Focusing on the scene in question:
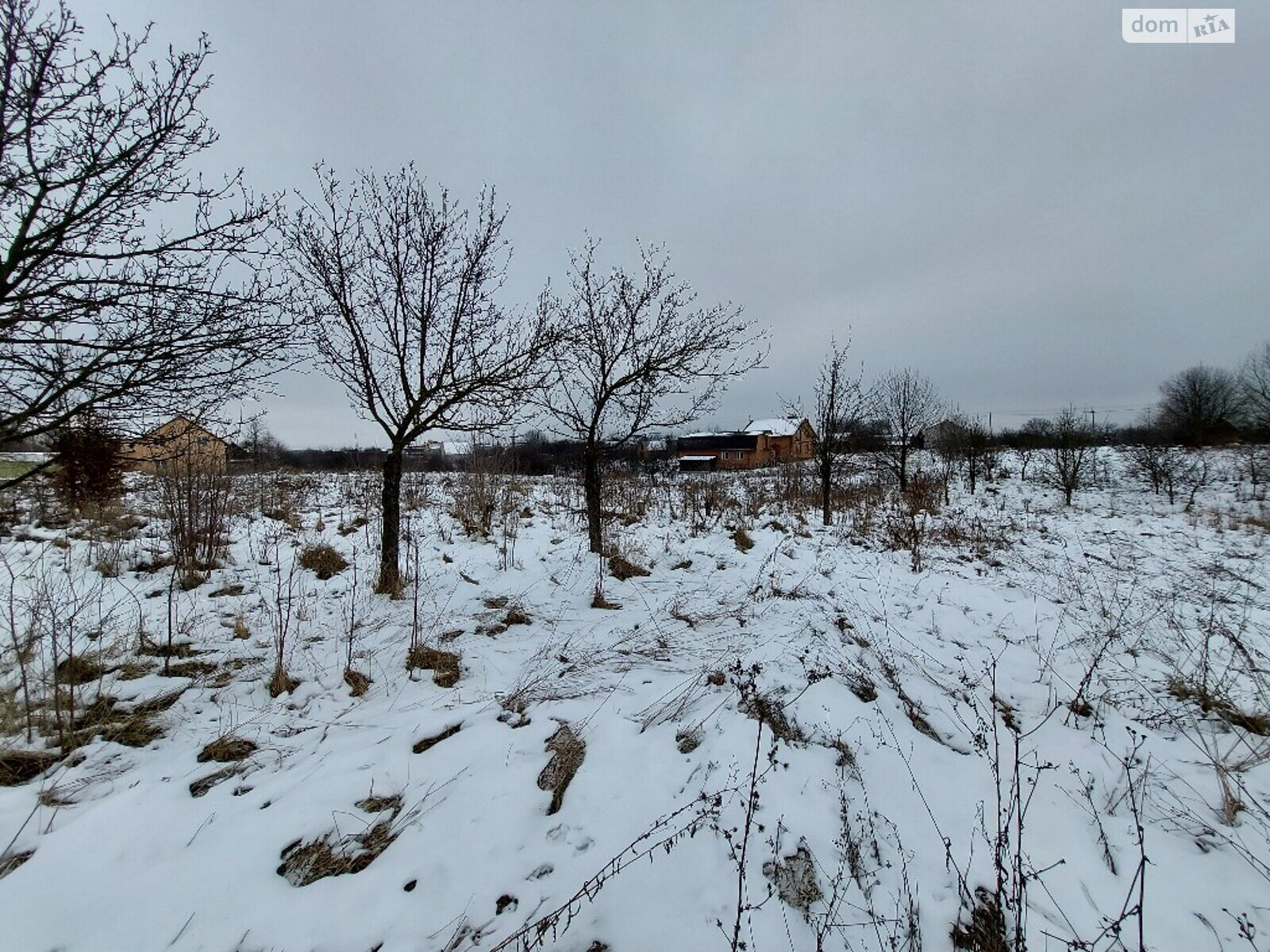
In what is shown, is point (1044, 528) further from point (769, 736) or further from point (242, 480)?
point (242, 480)

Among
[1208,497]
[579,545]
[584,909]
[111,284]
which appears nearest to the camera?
[584,909]

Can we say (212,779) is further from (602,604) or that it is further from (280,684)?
(602,604)

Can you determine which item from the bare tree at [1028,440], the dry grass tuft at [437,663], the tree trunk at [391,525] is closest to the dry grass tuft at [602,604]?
the dry grass tuft at [437,663]

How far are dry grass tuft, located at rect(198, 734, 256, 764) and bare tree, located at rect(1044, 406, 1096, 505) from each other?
2131 centimetres

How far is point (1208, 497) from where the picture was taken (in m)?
15.7

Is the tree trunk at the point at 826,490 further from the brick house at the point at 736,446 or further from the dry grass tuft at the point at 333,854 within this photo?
the brick house at the point at 736,446

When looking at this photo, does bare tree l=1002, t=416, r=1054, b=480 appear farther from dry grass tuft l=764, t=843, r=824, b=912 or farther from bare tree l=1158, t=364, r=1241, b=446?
dry grass tuft l=764, t=843, r=824, b=912

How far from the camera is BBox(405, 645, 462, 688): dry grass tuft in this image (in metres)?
3.74

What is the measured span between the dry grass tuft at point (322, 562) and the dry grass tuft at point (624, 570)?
3528 mm

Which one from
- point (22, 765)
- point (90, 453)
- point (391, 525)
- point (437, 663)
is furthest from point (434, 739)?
point (90, 453)

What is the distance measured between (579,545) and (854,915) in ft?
20.5

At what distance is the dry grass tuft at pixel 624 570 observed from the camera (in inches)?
259

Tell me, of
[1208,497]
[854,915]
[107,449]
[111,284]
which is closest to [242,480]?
[107,449]

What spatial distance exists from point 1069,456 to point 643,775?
22.1m
